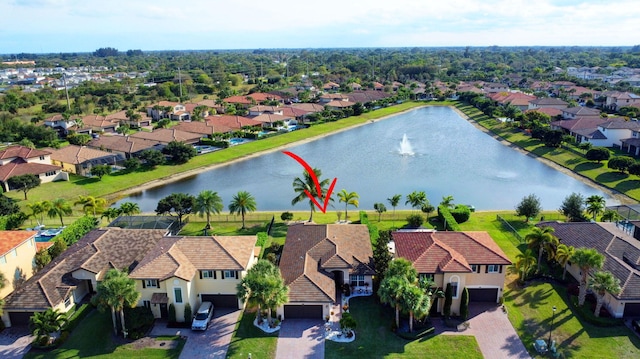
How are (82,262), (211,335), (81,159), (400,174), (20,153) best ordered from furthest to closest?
(400,174), (81,159), (20,153), (82,262), (211,335)

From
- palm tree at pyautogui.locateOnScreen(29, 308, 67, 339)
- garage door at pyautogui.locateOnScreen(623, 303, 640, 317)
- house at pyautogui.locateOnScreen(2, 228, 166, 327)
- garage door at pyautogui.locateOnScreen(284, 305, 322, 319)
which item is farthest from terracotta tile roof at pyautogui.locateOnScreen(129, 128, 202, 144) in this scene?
garage door at pyautogui.locateOnScreen(623, 303, 640, 317)

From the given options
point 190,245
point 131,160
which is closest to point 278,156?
point 131,160

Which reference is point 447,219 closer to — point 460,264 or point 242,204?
point 460,264

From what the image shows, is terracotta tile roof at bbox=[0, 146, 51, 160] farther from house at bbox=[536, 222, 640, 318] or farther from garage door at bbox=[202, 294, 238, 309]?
house at bbox=[536, 222, 640, 318]

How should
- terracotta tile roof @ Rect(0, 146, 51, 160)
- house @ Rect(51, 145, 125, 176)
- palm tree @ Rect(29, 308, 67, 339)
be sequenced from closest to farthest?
palm tree @ Rect(29, 308, 67, 339)
terracotta tile roof @ Rect(0, 146, 51, 160)
house @ Rect(51, 145, 125, 176)

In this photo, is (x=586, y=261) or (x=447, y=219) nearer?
(x=586, y=261)

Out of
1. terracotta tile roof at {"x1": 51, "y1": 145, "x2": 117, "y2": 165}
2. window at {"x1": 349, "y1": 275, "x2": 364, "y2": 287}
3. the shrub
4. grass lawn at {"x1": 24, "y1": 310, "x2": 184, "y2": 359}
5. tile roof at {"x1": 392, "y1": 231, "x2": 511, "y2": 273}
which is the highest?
terracotta tile roof at {"x1": 51, "y1": 145, "x2": 117, "y2": 165}

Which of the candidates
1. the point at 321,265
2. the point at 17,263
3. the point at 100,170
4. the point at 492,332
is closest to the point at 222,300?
the point at 321,265
